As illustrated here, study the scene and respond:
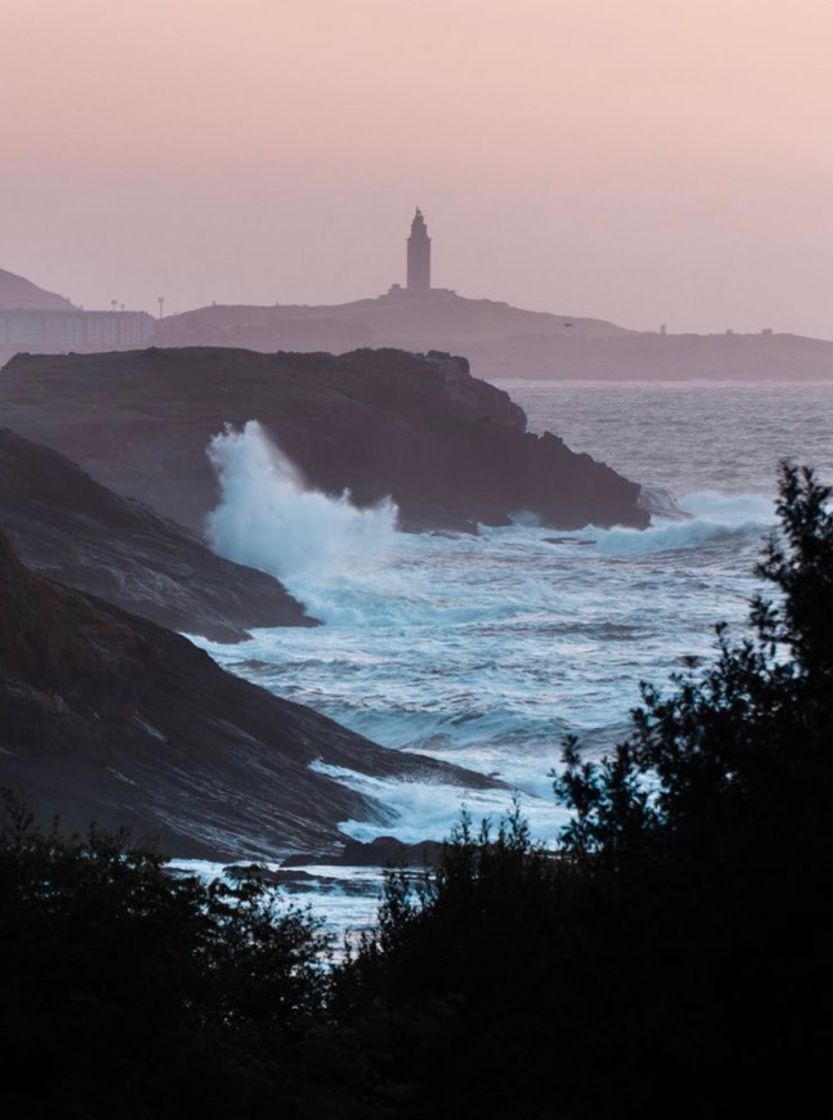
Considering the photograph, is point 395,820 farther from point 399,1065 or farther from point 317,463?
point 317,463

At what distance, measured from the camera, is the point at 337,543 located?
65.4m

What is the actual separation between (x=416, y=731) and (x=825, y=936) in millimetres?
25453

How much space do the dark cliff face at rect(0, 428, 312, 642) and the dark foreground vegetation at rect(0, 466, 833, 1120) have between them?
2468cm

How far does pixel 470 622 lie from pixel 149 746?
24.7 metres

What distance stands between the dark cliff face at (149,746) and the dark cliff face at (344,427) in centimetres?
4080

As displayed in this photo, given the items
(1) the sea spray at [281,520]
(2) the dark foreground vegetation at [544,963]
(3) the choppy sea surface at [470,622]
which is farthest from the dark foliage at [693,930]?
(1) the sea spray at [281,520]

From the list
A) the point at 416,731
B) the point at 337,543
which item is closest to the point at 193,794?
the point at 416,731

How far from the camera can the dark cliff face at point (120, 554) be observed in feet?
125

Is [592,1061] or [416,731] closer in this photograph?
[592,1061]

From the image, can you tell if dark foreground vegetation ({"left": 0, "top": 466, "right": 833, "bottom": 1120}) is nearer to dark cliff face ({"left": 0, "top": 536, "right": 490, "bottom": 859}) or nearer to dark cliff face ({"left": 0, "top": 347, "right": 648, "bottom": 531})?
dark cliff face ({"left": 0, "top": 536, "right": 490, "bottom": 859})

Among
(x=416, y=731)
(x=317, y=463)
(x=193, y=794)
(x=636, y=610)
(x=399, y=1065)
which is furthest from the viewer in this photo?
(x=317, y=463)

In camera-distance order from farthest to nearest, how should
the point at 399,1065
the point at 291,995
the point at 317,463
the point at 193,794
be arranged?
the point at 317,463
the point at 193,794
the point at 291,995
the point at 399,1065

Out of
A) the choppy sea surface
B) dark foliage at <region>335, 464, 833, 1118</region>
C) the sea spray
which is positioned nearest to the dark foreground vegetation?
dark foliage at <region>335, 464, 833, 1118</region>

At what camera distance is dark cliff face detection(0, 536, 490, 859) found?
21984mm
